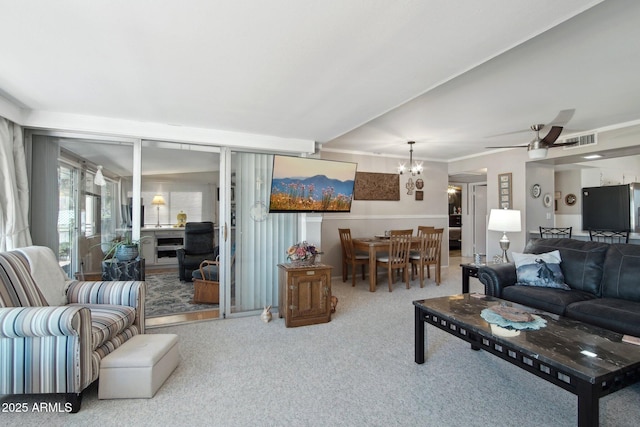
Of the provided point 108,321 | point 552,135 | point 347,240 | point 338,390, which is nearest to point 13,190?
point 108,321

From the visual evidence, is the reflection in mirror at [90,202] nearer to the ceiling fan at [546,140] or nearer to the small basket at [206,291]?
the small basket at [206,291]

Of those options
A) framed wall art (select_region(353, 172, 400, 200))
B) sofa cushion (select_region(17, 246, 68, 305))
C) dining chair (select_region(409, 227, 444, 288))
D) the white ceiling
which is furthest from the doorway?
sofa cushion (select_region(17, 246, 68, 305))

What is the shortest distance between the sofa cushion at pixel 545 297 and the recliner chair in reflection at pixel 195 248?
448 centimetres

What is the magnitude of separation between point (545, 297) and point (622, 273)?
26.2 inches

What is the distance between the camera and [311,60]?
2.02 m

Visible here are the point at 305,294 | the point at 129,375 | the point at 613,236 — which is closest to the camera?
the point at 129,375

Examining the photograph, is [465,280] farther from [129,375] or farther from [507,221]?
[129,375]

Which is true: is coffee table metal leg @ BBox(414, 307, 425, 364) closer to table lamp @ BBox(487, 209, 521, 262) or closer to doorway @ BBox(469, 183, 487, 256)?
table lamp @ BBox(487, 209, 521, 262)

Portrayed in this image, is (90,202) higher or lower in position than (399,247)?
higher

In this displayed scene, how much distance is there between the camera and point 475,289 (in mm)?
4969

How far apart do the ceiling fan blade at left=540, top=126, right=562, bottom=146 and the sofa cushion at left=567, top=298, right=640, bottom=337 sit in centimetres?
208

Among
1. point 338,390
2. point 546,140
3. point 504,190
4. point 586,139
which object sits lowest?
point 338,390

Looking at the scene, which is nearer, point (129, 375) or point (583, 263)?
point (129, 375)

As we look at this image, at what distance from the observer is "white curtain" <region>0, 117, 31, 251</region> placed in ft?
8.87
